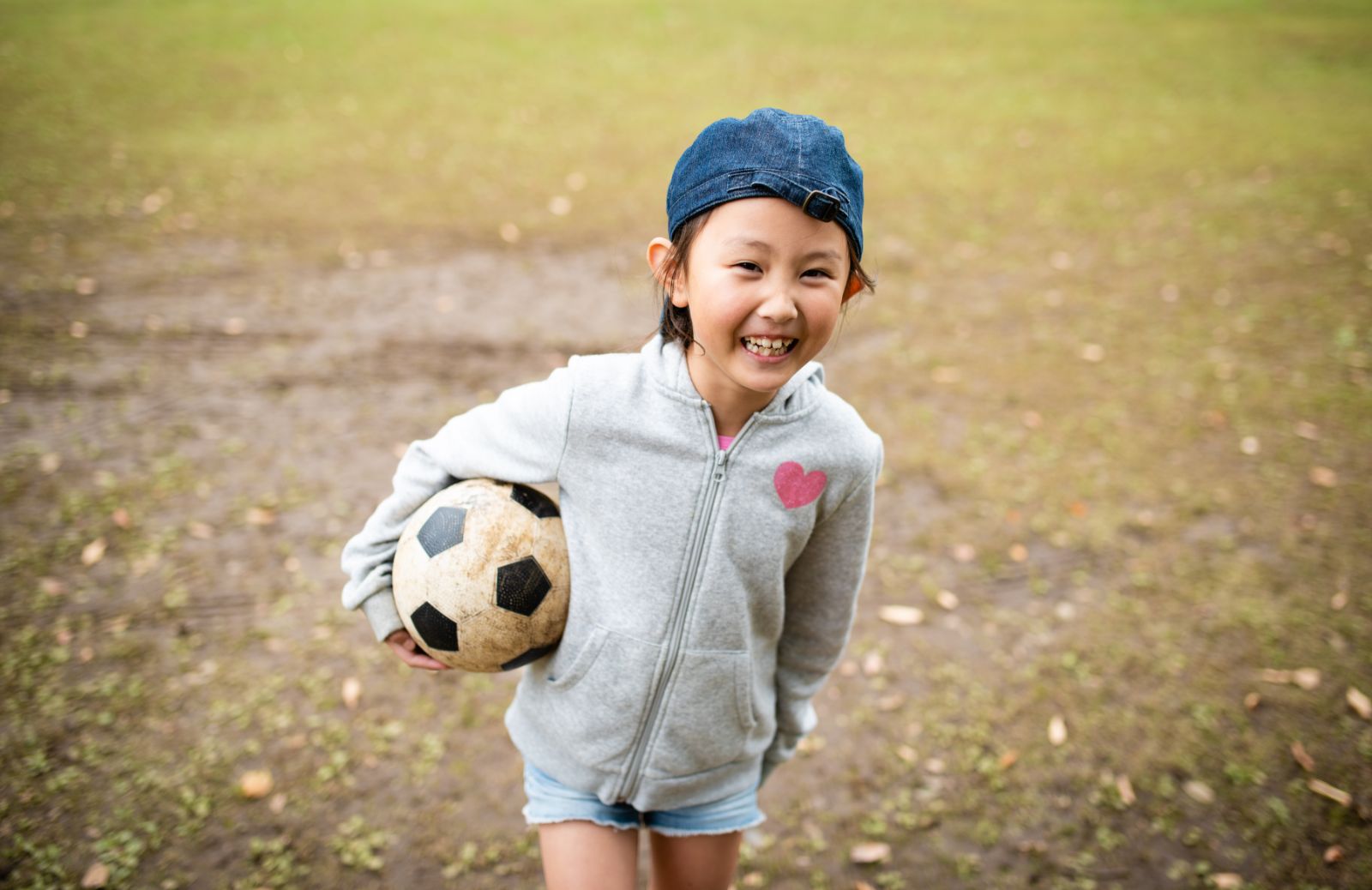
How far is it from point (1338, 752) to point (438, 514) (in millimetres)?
3978

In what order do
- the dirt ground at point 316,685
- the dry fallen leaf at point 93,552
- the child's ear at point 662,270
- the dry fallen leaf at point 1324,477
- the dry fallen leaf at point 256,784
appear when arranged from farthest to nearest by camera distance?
1. the dry fallen leaf at point 1324,477
2. the dry fallen leaf at point 93,552
3. the dry fallen leaf at point 256,784
4. the dirt ground at point 316,685
5. the child's ear at point 662,270

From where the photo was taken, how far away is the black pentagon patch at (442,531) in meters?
2.10

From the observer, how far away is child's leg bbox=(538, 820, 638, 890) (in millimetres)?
2115

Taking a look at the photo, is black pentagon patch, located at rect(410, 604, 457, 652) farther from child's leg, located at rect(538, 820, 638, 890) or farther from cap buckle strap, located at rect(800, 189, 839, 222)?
cap buckle strap, located at rect(800, 189, 839, 222)

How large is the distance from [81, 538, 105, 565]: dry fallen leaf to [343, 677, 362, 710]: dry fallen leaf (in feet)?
5.14

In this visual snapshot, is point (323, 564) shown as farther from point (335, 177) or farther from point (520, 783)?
point (335, 177)

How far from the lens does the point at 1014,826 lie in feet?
11.5

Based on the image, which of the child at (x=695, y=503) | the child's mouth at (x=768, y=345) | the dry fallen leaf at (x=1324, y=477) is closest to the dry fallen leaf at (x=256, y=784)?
the child at (x=695, y=503)

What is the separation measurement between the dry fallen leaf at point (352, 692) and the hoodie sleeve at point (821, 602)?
7.34 ft

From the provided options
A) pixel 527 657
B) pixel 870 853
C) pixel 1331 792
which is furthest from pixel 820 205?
pixel 1331 792

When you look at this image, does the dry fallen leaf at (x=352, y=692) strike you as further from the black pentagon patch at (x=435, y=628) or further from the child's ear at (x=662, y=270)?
the child's ear at (x=662, y=270)

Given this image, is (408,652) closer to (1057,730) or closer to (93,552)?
(1057,730)

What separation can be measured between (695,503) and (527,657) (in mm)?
617

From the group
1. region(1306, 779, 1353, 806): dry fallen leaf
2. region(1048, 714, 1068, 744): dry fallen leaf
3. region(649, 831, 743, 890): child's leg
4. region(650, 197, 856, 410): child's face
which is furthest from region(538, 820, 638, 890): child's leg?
region(1306, 779, 1353, 806): dry fallen leaf
